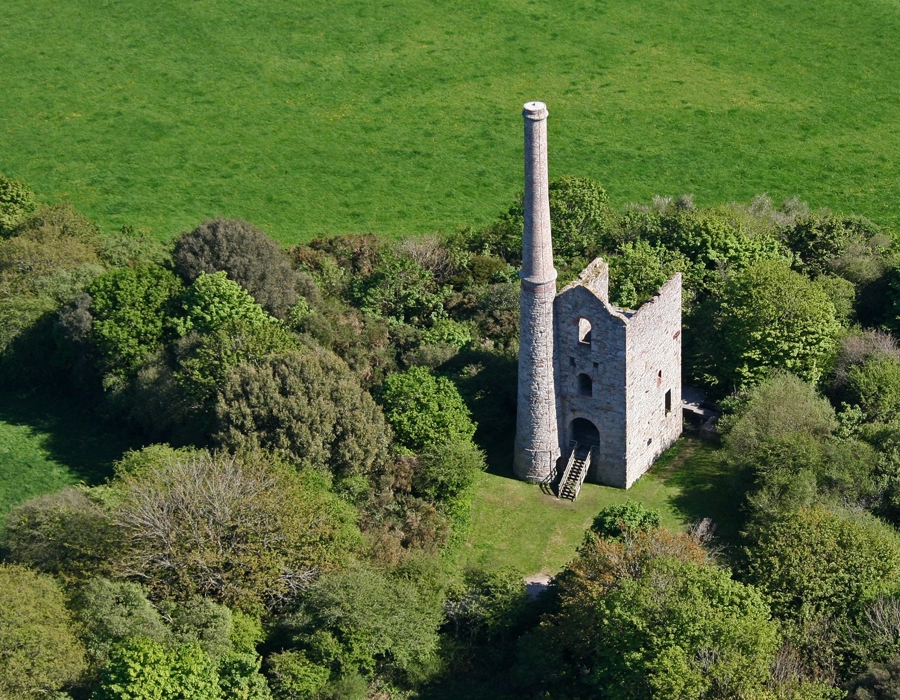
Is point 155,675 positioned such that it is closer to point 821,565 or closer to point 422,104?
point 821,565

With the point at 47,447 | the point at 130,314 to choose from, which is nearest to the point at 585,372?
the point at 130,314

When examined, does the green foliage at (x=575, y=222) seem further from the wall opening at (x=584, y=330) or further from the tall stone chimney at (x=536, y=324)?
the tall stone chimney at (x=536, y=324)

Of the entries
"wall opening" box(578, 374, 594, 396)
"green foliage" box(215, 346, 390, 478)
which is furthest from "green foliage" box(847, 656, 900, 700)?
"green foliage" box(215, 346, 390, 478)

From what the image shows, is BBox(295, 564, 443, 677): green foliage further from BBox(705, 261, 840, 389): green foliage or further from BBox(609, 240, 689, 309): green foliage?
BBox(609, 240, 689, 309): green foliage

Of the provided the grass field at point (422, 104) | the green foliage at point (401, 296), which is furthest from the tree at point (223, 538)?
the grass field at point (422, 104)

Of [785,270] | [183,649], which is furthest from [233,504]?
[785,270]

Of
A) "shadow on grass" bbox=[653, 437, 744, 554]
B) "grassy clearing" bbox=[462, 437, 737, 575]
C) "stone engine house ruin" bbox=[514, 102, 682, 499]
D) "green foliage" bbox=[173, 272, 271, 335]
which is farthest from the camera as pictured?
"green foliage" bbox=[173, 272, 271, 335]
